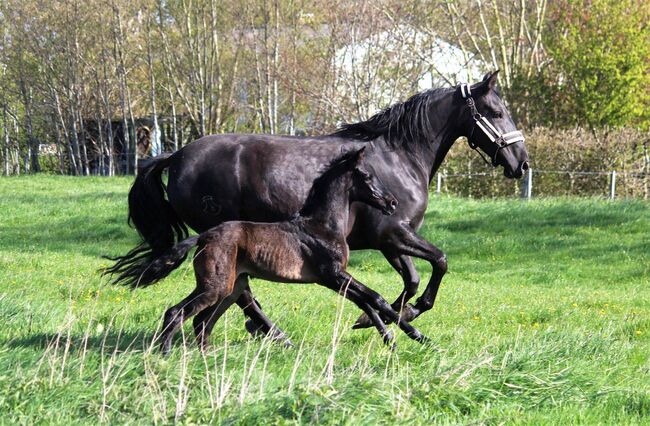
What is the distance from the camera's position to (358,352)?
6.57 m

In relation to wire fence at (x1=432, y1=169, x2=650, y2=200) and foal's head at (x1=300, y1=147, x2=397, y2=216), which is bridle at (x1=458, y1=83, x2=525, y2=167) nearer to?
foal's head at (x1=300, y1=147, x2=397, y2=216)

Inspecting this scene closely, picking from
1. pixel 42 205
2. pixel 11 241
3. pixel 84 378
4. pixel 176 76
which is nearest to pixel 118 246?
pixel 11 241

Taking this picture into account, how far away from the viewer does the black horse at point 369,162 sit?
8070mm

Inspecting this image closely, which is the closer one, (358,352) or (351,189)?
(358,352)

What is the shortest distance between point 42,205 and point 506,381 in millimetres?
21239

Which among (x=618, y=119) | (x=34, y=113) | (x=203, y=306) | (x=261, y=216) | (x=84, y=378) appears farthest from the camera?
(x=34, y=113)

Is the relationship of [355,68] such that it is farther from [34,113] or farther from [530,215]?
[34,113]

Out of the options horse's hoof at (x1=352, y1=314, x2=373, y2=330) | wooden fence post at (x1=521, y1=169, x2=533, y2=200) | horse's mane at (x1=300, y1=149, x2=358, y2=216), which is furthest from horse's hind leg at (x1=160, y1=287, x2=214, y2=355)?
wooden fence post at (x1=521, y1=169, x2=533, y2=200)

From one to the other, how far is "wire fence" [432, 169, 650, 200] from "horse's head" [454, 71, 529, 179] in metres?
14.4

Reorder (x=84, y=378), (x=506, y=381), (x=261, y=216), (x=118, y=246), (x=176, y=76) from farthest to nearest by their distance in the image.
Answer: (x=176, y=76) < (x=118, y=246) < (x=261, y=216) < (x=506, y=381) < (x=84, y=378)

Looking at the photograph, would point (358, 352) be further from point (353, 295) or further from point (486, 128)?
point (486, 128)

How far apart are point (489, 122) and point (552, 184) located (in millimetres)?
16267

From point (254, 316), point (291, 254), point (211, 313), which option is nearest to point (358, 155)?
point (291, 254)

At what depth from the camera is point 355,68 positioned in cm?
3219
